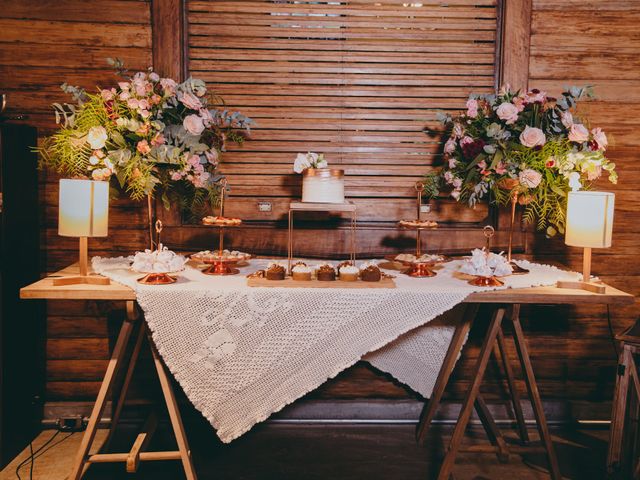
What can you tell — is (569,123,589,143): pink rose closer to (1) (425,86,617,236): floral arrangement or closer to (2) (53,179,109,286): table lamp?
(1) (425,86,617,236): floral arrangement

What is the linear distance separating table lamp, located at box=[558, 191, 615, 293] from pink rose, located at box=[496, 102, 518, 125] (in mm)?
485

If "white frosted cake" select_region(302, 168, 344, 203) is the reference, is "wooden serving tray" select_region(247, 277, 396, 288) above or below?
below

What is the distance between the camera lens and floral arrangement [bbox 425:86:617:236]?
2.87m

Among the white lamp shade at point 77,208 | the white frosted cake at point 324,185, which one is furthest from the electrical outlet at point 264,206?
the white lamp shade at point 77,208

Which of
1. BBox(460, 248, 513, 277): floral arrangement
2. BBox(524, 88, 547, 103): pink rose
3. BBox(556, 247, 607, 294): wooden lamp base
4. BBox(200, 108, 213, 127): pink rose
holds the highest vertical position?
BBox(524, 88, 547, 103): pink rose

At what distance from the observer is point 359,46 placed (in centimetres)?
335

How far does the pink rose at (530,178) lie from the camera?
112 inches

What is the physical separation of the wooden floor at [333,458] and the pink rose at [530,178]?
1.45 meters

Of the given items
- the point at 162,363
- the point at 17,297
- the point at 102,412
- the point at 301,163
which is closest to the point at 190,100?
the point at 301,163

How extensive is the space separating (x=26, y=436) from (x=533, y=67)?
3.52 m

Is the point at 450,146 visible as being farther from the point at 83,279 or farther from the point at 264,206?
the point at 83,279

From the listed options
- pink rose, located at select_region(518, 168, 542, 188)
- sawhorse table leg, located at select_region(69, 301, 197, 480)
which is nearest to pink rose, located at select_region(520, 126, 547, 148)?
pink rose, located at select_region(518, 168, 542, 188)

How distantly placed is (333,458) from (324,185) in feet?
4.66

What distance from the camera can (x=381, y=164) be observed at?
3.42 metres
